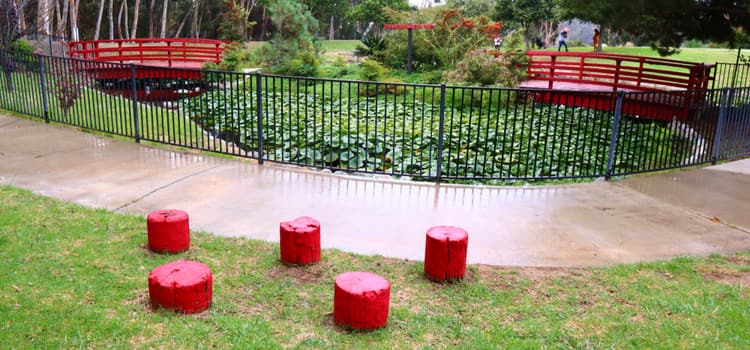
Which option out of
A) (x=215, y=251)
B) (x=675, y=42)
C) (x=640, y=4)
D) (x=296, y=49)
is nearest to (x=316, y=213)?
(x=215, y=251)

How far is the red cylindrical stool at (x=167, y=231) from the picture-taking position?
212 inches

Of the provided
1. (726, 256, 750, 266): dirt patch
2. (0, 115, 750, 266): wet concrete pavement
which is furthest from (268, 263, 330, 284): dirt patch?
(726, 256, 750, 266): dirt patch

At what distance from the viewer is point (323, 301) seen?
467cm

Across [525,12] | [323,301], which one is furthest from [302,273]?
[525,12]

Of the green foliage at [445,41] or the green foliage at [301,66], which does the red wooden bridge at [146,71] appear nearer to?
the green foliage at [301,66]

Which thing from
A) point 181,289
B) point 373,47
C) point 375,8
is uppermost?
point 375,8

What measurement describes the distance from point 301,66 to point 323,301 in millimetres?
21512

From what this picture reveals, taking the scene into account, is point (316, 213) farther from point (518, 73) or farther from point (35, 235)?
point (518, 73)

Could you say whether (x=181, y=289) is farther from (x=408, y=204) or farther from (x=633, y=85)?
(x=633, y=85)

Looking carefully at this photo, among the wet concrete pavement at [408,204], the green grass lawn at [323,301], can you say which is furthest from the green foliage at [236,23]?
the green grass lawn at [323,301]

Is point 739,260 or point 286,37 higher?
point 286,37

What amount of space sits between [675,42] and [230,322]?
48.6ft

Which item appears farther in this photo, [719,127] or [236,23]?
[236,23]

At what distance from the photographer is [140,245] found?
5664 millimetres
